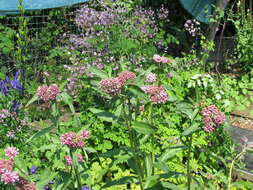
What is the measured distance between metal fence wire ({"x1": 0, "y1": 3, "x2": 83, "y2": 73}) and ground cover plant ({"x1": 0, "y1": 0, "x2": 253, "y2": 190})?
0.07 m

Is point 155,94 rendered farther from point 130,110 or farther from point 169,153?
point 169,153

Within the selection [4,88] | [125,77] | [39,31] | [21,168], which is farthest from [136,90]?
[39,31]

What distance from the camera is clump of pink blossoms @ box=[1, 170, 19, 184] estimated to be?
1140 mm

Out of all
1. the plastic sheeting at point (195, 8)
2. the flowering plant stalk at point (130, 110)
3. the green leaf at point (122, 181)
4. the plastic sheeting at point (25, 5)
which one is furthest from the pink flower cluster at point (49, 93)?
the plastic sheeting at point (195, 8)

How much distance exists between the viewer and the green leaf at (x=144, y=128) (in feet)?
4.62

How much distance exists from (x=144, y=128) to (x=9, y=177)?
1.71ft

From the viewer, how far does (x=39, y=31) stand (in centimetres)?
525

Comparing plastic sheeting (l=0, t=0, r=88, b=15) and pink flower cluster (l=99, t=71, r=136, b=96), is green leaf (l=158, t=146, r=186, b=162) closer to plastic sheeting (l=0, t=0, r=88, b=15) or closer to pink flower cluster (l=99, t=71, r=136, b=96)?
pink flower cluster (l=99, t=71, r=136, b=96)

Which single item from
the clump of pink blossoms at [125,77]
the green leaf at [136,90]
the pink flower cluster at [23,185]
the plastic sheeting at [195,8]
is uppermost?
the plastic sheeting at [195,8]

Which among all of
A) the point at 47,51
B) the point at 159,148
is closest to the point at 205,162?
the point at 159,148

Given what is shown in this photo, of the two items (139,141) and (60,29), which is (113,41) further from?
(139,141)

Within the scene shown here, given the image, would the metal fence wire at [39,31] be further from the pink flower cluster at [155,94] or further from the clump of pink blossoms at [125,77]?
the clump of pink blossoms at [125,77]

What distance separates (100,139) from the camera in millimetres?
2912

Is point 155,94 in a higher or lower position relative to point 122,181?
higher
